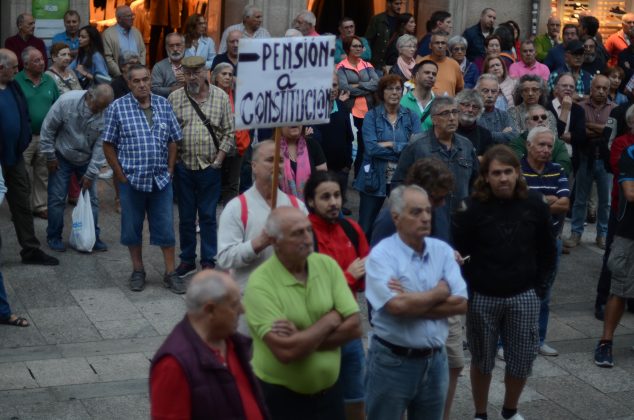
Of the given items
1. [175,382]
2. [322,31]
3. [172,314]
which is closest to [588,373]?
[172,314]

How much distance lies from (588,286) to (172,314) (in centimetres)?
404

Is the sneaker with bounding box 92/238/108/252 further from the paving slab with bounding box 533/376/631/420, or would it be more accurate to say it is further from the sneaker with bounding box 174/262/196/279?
the paving slab with bounding box 533/376/631/420

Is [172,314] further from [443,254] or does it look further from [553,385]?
[443,254]

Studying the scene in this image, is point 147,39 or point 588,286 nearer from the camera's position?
point 588,286

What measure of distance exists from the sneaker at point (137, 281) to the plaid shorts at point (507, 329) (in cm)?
364

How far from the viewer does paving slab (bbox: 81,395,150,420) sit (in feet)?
25.4

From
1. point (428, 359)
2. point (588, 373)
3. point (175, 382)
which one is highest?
point (175, 382)

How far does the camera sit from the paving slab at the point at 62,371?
8305 mm

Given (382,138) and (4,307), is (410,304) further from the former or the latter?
(382,138)

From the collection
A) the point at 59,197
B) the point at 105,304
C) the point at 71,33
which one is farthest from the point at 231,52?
the point at 105,304

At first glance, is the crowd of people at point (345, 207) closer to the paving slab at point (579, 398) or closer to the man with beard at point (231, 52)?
the man with beard at point (231, 52)

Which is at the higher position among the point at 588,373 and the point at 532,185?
the point at 532,185

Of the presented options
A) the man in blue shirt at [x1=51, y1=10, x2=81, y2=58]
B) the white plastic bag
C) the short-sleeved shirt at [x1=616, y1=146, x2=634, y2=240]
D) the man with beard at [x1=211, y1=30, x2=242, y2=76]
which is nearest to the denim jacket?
the short-sleeved shirt at [x1=616, y1=146, x2=634, y2=240]

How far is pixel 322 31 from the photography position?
1784cm
